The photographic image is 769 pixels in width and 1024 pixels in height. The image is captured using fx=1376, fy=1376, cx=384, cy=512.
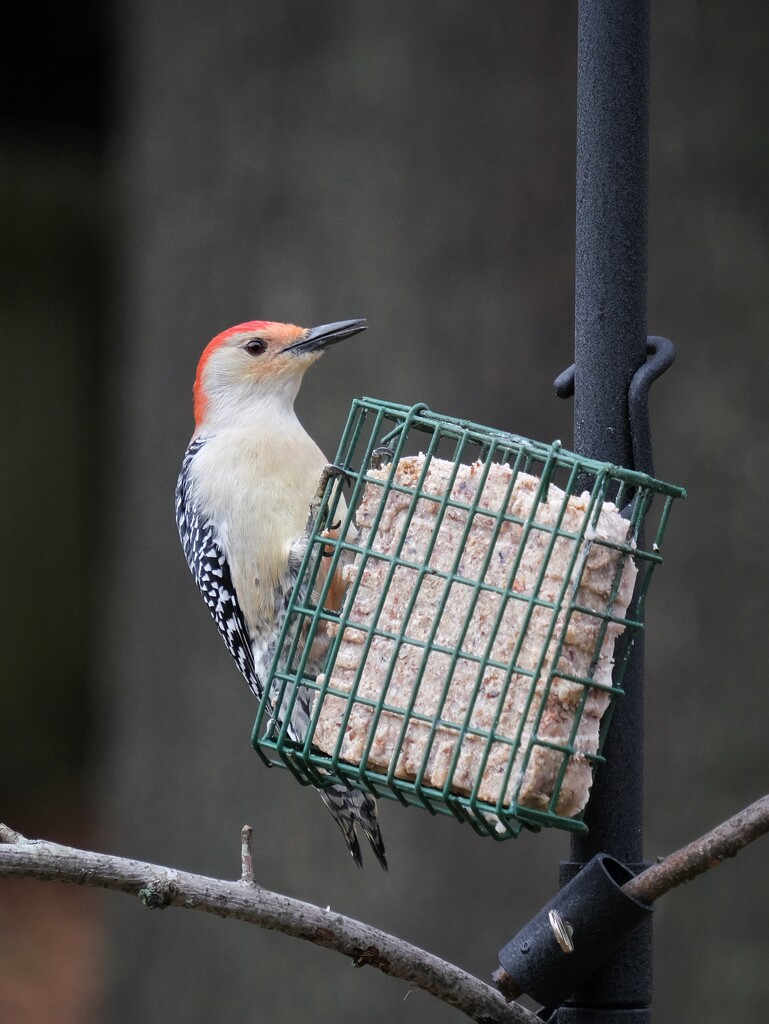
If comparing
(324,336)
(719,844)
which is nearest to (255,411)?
(324,336)

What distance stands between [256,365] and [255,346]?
2.3 inches

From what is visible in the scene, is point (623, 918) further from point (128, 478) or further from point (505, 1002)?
point (128, 478)

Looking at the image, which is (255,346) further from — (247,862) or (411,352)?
(247,862)

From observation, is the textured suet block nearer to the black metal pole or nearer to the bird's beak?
the black metal pole

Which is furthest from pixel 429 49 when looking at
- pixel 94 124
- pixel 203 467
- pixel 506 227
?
pixel 94 124

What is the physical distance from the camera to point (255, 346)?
4.01 m

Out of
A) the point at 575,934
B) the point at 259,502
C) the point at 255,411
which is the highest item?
the point at 255,411

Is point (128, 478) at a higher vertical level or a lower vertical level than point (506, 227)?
lower

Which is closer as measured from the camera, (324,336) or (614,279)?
(614,279)

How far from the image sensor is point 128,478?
6.10 meters

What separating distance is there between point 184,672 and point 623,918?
12.0 feet

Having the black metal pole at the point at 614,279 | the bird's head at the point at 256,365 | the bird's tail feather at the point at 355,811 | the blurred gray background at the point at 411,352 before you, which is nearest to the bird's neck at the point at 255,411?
the bird's head at the point at 256,365

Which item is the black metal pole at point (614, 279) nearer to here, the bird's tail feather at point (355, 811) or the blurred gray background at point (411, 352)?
the bird's tail feather at point (355, 811)

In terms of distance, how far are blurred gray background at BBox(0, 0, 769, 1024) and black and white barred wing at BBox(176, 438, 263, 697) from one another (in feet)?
4.83
